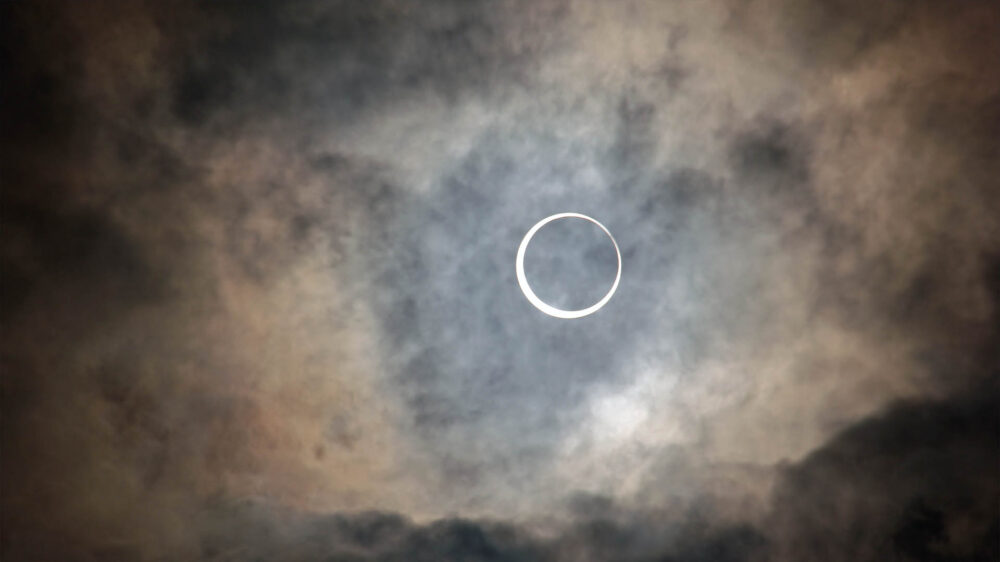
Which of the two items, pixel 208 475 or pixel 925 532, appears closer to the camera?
pixel 208 475

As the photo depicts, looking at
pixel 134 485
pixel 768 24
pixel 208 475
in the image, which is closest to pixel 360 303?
pixel 208 475

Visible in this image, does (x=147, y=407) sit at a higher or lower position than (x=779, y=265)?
lower

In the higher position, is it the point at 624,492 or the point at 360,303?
the point at 360,303

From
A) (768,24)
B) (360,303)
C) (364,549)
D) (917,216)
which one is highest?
(768,24)

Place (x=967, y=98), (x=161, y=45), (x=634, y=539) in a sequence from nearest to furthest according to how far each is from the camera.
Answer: (x=161, y=45), (x=967, y=98), (x=634, y=539)

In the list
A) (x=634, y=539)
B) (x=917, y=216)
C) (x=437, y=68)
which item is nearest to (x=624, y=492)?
(x=634, y=539)

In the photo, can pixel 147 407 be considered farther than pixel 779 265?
No

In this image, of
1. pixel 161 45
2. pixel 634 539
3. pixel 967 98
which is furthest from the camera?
pixel 634 539

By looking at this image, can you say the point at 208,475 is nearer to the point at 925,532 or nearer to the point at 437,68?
the point at 437,68

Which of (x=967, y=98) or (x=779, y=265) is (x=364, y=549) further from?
(x=967, y=98)
